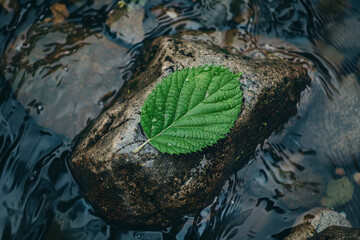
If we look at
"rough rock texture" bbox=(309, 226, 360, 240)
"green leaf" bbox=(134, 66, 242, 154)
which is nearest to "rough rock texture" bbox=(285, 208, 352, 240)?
"rough rock texture" bbox=(309, 226, 360, 240)

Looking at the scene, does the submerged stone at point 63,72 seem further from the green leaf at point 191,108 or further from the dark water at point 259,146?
the green leaf at point 191,108

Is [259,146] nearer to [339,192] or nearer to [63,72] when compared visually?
[339,192]

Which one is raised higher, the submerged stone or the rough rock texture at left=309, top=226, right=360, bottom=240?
the submerged stone

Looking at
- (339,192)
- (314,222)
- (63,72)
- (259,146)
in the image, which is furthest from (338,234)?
(63,72)

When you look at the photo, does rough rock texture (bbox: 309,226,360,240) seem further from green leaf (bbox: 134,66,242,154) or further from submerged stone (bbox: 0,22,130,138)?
submerged stone (bbox: 0,22,130,138)

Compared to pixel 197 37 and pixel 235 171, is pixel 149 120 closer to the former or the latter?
pixel 235 171

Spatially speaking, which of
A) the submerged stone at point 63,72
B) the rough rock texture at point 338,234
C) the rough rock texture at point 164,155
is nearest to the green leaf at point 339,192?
the rough rock texture at point 338,234
